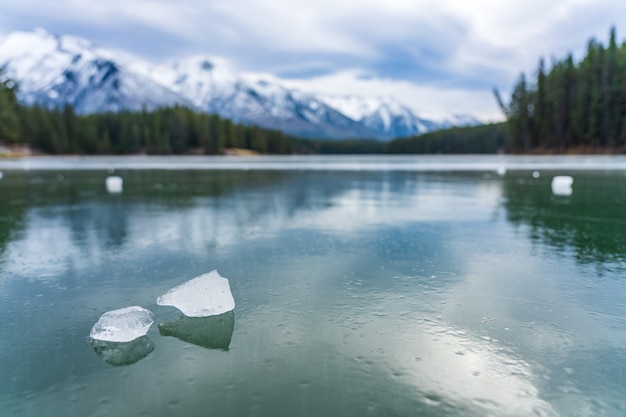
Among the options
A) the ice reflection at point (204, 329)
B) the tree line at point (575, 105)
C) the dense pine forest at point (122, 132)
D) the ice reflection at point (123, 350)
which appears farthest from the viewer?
the dense pine forest at point (122, 132)

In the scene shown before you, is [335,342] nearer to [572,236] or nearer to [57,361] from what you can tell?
[57,361]

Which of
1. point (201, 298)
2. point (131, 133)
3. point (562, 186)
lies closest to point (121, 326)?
point (201, 298)

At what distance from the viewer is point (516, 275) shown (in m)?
8.39

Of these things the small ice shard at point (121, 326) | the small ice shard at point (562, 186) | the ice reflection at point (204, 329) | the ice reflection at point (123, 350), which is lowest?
the ice reflection at point (123, 350)

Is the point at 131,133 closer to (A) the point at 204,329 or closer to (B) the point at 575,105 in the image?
(B) the point at 575,105

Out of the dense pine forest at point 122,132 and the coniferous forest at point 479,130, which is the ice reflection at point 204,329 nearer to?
the coniferous forest at point 479,130

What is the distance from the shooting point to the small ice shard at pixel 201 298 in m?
6.49

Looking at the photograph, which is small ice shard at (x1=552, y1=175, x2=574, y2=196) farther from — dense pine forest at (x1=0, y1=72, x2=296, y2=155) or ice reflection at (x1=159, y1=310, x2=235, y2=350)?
dense pine forest at (x1=0, y1=72, x2=296, y2=155)

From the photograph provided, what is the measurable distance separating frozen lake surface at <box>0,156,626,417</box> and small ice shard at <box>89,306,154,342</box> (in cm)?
11

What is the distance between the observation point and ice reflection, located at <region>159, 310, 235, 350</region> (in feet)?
18.3

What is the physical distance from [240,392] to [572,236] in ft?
36.0

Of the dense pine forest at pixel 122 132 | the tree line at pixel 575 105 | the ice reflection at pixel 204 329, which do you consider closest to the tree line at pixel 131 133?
the dense pine forest at pixel 122 132

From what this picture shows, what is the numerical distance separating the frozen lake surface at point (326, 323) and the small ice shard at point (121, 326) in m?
0.11

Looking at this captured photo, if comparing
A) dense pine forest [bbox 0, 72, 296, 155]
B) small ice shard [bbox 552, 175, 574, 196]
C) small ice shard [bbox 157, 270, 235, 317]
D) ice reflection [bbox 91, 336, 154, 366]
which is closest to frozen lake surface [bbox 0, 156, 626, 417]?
ice reflection [bbox 91, 336, 154, 366]
